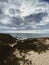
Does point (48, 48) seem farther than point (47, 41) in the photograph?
No

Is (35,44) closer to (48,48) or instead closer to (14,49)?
(48,48)

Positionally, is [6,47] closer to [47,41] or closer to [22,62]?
[22,62]

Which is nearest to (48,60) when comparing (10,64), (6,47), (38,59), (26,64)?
(38,59)

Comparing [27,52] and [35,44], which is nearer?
[27,52]

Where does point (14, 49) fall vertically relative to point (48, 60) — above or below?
above

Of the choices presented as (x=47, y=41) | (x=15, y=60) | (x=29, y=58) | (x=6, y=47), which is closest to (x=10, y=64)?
(x=15, y=60)

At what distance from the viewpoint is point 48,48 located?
1072 inches

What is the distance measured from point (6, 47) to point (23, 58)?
4.03 m

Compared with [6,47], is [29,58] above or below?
below

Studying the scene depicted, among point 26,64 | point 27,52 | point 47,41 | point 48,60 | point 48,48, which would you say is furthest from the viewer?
point 47,41

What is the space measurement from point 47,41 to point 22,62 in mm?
10624

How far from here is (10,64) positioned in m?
21.5

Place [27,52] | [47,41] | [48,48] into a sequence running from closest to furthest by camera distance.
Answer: [27,52]
[48,48]
[47,41]

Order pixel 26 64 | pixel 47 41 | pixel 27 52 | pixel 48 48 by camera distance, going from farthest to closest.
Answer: pixel 47 41 < pixel 48 48 < pixel 27 52 < pixel 26 64
